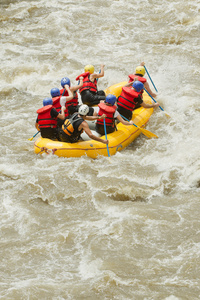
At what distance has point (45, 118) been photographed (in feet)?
22.0

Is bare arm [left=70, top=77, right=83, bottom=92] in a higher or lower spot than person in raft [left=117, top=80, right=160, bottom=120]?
higher

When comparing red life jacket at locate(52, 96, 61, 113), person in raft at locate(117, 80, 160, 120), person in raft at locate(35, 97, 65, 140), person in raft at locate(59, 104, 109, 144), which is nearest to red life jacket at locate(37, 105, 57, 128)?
person in raft at locate(35, 97, 65, 140)

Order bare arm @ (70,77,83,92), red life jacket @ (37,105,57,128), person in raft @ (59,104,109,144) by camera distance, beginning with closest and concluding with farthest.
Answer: person in raft @ (59,104,109,144), red life jacket @ (37,105,57,128), bare arm @ (70,77,83,92)

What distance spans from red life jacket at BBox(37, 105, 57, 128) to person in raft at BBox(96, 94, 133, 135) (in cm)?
86

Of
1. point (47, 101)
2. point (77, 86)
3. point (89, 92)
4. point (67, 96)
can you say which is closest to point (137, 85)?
point (89, 92)

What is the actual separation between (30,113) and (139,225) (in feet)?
15.6

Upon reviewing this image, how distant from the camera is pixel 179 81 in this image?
977cm

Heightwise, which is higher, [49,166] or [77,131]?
[77,131]

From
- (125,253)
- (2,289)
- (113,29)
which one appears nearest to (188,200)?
(125,253)

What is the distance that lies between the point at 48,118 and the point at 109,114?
3.66 ft

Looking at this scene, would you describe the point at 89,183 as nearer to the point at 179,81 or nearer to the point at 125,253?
the point at 125,253

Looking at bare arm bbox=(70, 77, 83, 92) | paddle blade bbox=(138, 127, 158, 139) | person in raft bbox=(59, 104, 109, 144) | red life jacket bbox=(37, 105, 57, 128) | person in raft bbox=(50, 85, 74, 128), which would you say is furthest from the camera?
paddle blade bbox=(138, 127, 158, 139)

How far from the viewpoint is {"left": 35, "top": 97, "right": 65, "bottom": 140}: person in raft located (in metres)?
6.70

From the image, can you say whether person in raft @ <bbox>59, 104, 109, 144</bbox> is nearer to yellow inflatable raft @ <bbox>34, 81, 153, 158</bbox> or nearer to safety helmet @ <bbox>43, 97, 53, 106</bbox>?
yellow inflatable raft @ <bbox>34, 81, 153, 158</bbox>
